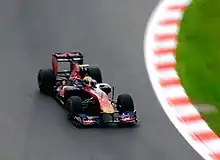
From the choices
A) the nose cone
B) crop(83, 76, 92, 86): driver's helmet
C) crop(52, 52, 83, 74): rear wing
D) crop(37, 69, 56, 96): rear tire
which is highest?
crop(52, 52, 83, 74): rear wing

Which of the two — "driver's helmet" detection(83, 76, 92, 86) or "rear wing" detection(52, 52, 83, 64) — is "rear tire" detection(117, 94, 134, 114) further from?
"rear wing" detection(52, 52, 83, 64)

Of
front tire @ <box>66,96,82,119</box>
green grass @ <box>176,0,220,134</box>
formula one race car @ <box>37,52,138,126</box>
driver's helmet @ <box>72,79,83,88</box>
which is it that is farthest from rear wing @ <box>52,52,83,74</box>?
green grass @ <box>176,0,220,134</box>

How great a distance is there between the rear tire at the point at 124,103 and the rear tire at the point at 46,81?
60.8 inches

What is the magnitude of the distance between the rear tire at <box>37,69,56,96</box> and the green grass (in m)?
2.45

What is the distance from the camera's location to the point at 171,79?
15461mm

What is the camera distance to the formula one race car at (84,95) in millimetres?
13242

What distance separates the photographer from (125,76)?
51.9 ft

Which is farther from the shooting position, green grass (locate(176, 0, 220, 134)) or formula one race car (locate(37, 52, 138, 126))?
green grass (locate(176, 0, 220, 134))

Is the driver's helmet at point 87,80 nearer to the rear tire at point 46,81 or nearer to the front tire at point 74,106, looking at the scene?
the front tire at point 74,106

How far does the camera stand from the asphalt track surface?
12.4 meters

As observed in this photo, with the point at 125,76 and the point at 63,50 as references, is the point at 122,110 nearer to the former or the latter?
the point at 125,76

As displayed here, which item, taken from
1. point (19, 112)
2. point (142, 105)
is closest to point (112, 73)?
point (142, 105)

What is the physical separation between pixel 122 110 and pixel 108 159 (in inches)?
65.4

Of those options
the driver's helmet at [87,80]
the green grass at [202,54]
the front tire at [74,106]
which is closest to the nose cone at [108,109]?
the front tire at [74,106]
